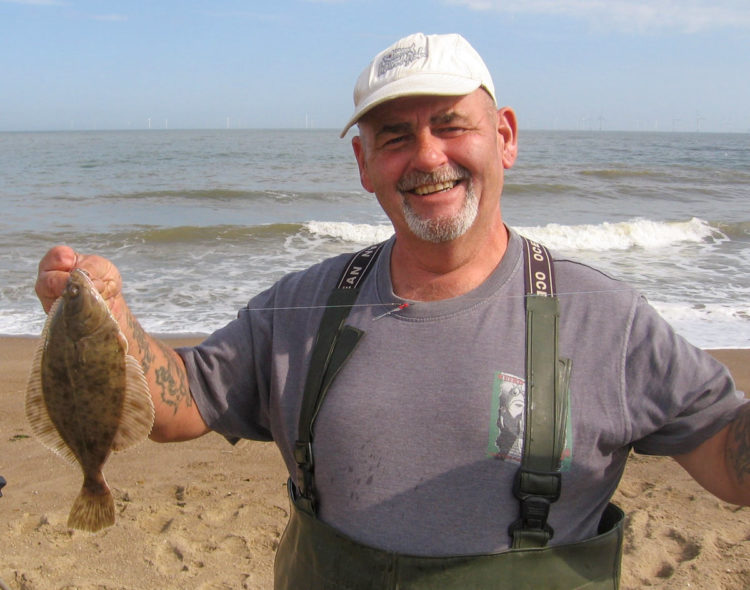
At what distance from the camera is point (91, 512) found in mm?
2141

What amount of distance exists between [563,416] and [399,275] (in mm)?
715

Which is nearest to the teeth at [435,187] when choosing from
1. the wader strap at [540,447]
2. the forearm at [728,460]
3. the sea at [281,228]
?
the wader strap at [540,447]

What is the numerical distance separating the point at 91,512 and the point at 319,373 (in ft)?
2.65

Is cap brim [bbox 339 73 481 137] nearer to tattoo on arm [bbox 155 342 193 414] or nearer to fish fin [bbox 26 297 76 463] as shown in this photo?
tattoo on arm [bbox 155 342 193 414]

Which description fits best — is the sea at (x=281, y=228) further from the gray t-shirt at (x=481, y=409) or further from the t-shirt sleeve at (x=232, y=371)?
the gray t-shirt at (x=481, y=409)

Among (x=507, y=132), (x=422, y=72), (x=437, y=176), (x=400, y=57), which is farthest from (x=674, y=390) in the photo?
(x=400, y=57)

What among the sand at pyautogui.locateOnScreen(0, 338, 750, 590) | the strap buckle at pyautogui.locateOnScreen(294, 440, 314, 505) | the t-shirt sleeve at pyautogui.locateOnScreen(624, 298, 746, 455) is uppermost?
the t-shirt sleeve at pyautogui.locateOnScreen(624, 298, 746, 455)

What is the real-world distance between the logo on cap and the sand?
2.95m

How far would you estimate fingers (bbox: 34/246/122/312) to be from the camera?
205 centimetres

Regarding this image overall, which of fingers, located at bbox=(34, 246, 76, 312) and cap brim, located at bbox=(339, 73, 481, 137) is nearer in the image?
fingers, located at bbox=(34, 246, 76, 312)

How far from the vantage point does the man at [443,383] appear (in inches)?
77.8

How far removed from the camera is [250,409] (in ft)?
7.93

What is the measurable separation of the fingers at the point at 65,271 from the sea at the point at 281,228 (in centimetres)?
609

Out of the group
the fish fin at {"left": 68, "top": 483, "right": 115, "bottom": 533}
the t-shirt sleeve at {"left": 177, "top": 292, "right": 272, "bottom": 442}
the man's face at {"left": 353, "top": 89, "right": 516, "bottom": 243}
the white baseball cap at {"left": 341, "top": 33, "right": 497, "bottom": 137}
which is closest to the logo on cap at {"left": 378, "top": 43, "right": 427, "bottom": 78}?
the white baseball cap at {"left": 341, "top": 33, "right": 497, "bottom": 137}
